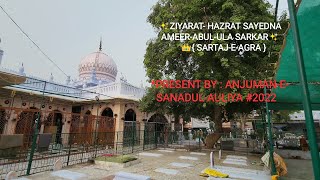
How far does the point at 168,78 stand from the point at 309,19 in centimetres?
982

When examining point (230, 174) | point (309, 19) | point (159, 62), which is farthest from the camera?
point (159, 62)

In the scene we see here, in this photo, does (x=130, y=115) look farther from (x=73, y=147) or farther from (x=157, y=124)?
(x=73, y=147)

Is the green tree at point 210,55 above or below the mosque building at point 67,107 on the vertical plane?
above

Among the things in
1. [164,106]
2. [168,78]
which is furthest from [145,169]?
[164,106]

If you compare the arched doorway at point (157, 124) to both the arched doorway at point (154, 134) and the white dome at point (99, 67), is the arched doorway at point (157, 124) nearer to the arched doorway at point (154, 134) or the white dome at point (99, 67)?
the arched doorway at point (154, 134)

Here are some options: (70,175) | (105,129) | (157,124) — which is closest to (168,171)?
(70,175)

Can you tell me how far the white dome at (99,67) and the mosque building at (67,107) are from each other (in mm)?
8143

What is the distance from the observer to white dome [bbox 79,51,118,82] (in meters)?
27.0

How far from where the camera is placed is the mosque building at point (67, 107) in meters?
12.7

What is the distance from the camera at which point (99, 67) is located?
2719cm

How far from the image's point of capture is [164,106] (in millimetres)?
A: 16609

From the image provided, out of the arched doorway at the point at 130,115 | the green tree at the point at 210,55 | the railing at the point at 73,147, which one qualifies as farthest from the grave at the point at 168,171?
the arched doorway at the point at 130,115

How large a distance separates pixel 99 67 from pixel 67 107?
9.77m

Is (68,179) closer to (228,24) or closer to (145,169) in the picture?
(145,169)
